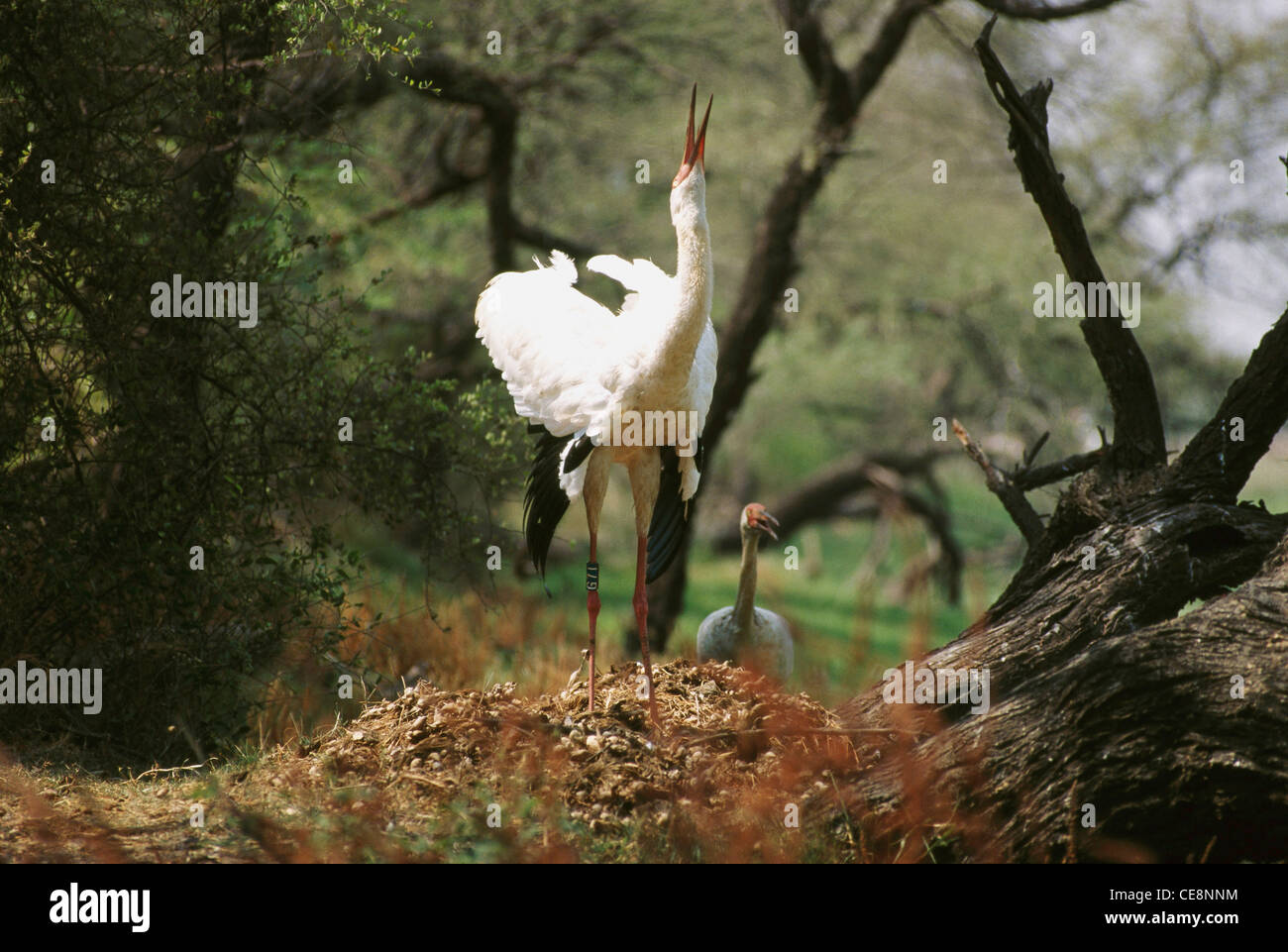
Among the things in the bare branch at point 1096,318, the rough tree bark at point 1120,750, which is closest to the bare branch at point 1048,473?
the bare branch at point 1096,318

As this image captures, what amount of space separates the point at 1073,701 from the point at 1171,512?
62.4 inches

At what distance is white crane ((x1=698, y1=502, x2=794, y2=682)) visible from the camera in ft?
22.0

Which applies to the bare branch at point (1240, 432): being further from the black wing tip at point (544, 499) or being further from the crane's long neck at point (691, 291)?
the black wing tip at point (544, 499)

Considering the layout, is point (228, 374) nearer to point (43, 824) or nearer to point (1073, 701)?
point (43, 824)

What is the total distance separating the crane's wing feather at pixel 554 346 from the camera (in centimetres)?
557

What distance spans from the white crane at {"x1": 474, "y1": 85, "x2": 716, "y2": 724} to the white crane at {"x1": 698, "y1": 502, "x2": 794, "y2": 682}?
2.32 ft

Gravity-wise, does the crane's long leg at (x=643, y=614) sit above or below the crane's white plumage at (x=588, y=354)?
below

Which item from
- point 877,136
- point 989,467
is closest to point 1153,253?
point 877,136

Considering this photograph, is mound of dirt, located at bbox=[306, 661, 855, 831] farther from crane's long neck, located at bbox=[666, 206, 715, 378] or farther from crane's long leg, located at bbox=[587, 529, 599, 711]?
crane's long neck, located at bbox=[666, 206, 715, 378]

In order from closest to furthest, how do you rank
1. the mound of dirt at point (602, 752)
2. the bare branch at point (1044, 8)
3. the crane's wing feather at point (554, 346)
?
the mound of dirt at point (602, 752), the crane's wing feather at point (554, 346), the bare branch at point (1044, 8)

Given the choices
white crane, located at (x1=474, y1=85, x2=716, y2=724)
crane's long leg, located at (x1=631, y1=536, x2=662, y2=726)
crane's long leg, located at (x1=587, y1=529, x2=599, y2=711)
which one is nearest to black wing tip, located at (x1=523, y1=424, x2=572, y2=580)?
white crane, located at (x1=474, y1=85, x2=716, y2=724)

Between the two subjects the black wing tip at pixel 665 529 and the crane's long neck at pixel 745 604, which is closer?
the black wing tip at pixel 665 529

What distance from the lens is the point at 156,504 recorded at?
19.6 feet

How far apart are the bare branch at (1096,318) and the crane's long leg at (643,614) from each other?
2533 millimetres
